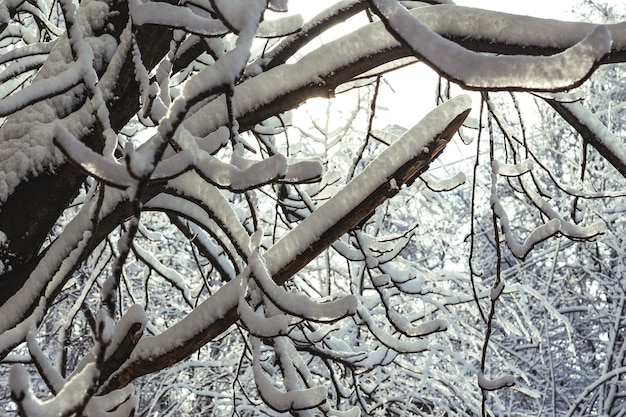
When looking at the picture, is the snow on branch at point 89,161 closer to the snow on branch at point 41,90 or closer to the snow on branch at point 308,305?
the snow on branch at point 308,305

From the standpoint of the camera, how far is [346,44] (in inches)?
51.6

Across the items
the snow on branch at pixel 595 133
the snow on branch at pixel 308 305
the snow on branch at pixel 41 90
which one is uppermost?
the snow on branch at pixel 595 133

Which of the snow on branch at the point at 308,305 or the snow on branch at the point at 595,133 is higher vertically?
the snow on branch at the point at 595,133

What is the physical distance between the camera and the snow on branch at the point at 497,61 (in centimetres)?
69

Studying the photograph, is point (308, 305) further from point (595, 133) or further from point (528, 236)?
point (595, 133)

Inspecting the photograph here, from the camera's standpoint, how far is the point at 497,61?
729 millimetres

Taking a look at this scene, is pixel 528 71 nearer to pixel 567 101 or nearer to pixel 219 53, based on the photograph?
pixel 567 101

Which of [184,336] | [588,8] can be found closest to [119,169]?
[184,336]

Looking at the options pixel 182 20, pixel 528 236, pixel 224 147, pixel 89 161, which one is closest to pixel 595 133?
pixel 528 236

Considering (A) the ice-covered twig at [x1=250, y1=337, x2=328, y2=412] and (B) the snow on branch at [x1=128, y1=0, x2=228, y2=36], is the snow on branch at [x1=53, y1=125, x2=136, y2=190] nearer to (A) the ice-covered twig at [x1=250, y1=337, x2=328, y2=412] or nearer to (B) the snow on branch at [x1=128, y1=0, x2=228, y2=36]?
(B) the snow on branch at [x1=128, y1=0, x2=228, y2=36]

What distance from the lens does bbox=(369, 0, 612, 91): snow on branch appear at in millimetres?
692

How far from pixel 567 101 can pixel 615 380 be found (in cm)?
547

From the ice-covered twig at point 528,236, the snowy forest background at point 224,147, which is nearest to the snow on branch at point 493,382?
the snowy forest background at point 224,147

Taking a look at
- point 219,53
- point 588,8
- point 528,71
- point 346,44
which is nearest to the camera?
point 528,71
